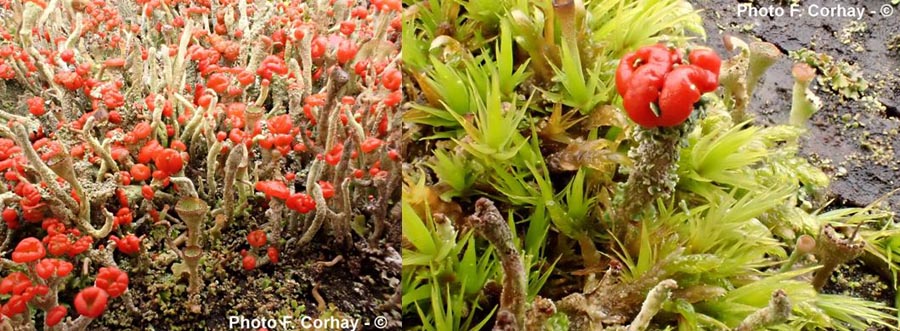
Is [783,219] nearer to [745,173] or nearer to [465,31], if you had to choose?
[745,173]

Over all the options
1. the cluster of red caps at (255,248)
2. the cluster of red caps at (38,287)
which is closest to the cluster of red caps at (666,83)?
the cluster of red caps at (255,248)

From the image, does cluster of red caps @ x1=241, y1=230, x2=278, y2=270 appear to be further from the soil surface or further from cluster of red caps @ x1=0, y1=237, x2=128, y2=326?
the soil surface

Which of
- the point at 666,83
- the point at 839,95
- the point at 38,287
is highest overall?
the point at 666,83

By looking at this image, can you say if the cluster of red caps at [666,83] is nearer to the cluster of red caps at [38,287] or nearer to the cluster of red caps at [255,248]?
the cluster of red caps at [255,248]

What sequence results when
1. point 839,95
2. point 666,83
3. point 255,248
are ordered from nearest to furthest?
1. point 666,83
2. point 255,248
3. point 839,95

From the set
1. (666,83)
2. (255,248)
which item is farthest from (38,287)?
(666,83)

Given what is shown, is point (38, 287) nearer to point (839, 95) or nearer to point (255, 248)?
point (255, 248)
